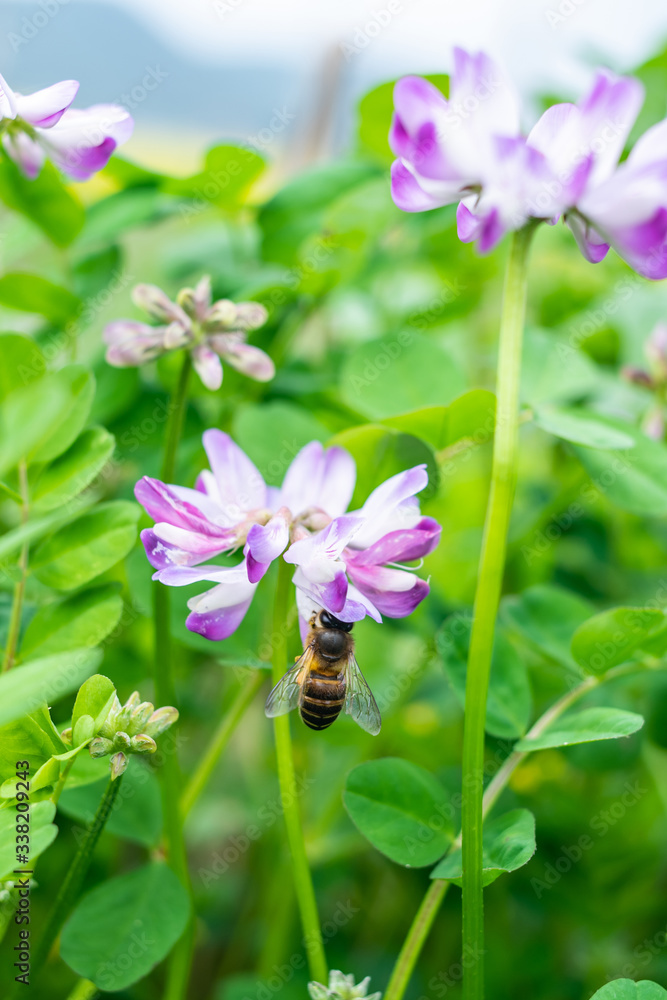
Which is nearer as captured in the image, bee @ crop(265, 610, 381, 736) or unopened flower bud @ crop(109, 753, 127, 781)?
unopened flower bud @ crop(109, 753, 127, 781)

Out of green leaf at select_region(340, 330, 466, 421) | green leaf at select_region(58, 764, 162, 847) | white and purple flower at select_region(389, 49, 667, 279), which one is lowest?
green leaf at select_region(58, 764, 162, 847)

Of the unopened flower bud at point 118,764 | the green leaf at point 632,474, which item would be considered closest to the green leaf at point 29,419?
the unopened flower bud at point 118,764

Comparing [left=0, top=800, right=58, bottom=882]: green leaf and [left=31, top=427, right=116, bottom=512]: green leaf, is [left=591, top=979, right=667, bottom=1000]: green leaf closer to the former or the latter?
[left=0, top=800, right=58, bottom=882]: green leaf

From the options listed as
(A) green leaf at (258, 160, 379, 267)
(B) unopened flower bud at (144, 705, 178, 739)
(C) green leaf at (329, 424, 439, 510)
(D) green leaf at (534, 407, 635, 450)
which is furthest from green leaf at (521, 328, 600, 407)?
(B) unopened flower bud at (144, 705, 178, 739)

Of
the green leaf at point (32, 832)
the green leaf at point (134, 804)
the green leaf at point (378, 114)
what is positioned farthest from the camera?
the green leaf at point (378, 114)

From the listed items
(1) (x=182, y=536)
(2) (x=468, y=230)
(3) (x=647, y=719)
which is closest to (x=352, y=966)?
(3) (x=647, y=719)

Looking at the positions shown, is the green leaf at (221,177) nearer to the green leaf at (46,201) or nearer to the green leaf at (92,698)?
the green leaf at (46,201)
